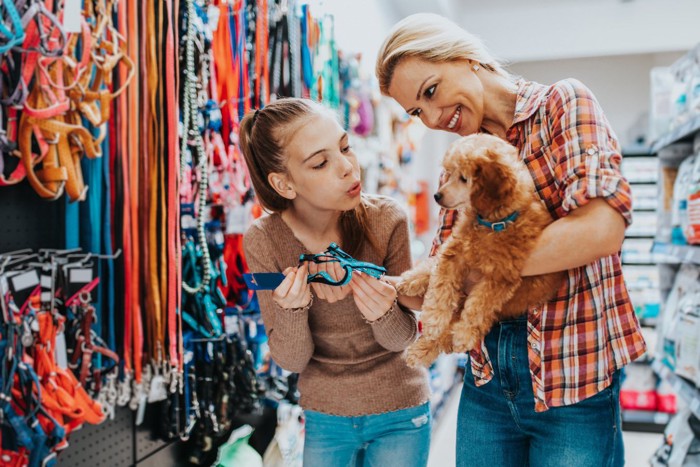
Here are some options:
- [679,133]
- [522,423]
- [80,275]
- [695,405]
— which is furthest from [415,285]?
[679,133]

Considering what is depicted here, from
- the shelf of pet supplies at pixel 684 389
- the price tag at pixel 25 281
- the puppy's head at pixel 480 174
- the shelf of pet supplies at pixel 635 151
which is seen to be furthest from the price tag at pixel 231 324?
the shelf of pet supplies at pixel 635 151

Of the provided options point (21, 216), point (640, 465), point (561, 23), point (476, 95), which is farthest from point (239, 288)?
point (561, 23)

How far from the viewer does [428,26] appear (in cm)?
123

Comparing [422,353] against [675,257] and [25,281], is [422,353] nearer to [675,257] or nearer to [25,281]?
[25,281]

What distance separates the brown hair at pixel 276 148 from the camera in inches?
56.6

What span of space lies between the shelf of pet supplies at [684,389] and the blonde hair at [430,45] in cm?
171

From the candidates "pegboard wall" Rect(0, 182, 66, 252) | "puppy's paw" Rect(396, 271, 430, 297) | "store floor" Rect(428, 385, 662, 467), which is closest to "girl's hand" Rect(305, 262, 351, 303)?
"puppy's paw" Rect(396, 271, 430, 297)

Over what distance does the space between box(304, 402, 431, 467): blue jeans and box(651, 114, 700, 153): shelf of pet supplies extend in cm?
178

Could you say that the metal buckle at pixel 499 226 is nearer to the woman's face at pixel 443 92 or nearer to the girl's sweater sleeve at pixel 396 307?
the woman's face at pixel 443 92

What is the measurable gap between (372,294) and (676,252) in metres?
1.84

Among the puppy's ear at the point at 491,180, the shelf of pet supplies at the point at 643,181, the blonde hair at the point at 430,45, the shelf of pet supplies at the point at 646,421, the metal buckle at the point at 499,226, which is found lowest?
the shelf of pet supplies at the point at 646,421

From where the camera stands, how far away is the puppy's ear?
1106mm

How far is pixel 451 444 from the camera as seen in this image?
429cm

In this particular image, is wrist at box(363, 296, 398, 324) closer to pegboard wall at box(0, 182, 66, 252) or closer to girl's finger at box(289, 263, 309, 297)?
girl's finger at box(289, 263, 309, 297)
